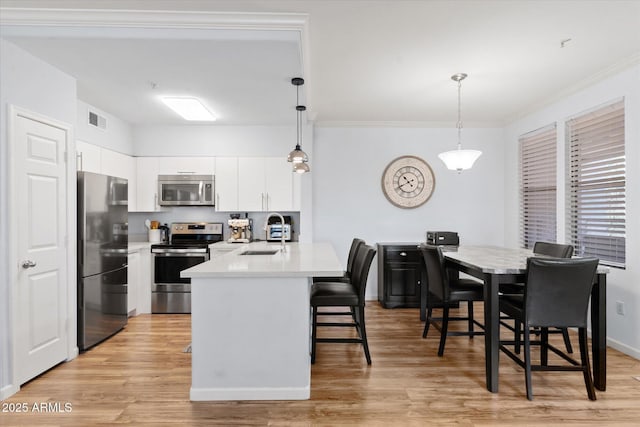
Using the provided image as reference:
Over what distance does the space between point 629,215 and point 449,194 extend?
7.45ft

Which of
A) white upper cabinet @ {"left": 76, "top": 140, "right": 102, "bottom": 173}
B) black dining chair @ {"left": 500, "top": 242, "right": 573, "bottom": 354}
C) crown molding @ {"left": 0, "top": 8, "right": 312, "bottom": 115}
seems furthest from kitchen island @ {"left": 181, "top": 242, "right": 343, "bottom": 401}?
white upper cabinet @ {"left": 76, "top": 140, "right": 102, "bottom": 173}

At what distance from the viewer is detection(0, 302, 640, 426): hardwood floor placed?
2170 millimetres

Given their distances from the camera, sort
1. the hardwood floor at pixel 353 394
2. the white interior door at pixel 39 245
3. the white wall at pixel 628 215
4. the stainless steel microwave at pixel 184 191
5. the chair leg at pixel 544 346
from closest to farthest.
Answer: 1. the hardwood floor at pixel 353 394
2. the white interior door at pixel 39 245
3. the chair leg at pixel 544 346
4. the white wall at pixel 628 215
5. the stainless steel microwave at pixel 184 191

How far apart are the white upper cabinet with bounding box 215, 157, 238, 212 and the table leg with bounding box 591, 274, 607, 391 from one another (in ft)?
12.9

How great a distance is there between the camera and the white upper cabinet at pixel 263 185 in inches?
193

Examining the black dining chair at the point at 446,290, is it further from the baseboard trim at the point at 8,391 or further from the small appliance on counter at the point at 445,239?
the baseboard trim at the point at 8,391

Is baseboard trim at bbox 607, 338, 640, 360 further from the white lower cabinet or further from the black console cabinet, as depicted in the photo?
the white lower cabinet

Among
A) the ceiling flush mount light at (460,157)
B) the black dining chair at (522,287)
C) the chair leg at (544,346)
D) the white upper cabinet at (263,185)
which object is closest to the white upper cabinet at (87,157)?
the white upper cabinet at (263,185)

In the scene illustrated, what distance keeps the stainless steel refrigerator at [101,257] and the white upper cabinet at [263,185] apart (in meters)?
1.47

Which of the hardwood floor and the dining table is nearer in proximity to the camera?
the hardwood floor

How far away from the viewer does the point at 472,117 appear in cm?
497

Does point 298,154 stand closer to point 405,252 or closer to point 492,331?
point 405,252

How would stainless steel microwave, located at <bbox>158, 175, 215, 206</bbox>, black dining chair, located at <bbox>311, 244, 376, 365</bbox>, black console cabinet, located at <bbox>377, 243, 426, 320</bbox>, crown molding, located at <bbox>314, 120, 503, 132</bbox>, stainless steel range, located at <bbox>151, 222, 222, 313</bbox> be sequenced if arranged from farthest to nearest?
crown molding, located at <bbox>314, 120, 503, 132</bbox> < stainless steel microwave, located at <bbox>158, 175, 215, 206</bbox> < black console cabinet, located at <bbox>377, 243, 426, 320</bbox> < stainless steel range, located at <bbox>151, 222, 222, 313</bbox> < black dining chair, located at <bbox>311, 244, 376, 365</bbox>

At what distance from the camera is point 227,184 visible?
4.89 metres
